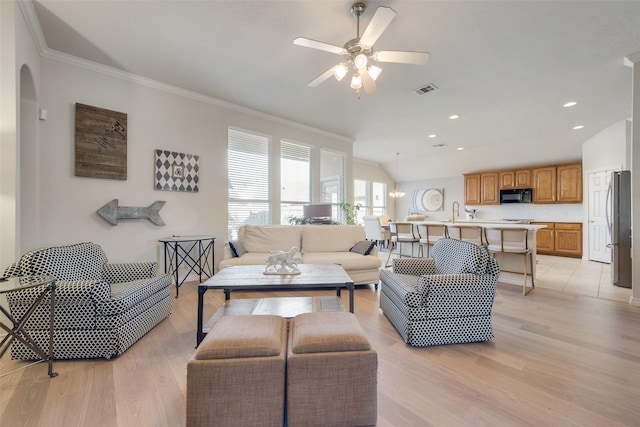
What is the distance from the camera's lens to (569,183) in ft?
21.0

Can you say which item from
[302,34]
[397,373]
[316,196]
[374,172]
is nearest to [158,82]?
[302,34]

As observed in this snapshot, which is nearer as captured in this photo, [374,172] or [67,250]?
[67,250]

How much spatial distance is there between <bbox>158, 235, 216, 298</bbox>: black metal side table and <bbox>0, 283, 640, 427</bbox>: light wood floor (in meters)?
1.33

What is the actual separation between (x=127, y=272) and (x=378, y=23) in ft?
10.1

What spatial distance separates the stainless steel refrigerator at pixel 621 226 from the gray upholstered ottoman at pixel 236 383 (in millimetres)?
5121

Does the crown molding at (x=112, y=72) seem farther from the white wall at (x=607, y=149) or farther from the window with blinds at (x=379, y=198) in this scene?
the white wall at (x=607, y=149)

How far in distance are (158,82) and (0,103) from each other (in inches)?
71.9

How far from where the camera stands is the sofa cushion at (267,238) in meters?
3.96

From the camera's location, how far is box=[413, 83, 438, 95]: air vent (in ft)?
11.9

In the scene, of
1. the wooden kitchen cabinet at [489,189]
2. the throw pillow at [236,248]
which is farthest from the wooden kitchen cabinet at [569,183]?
the throw pillow at [236,248]

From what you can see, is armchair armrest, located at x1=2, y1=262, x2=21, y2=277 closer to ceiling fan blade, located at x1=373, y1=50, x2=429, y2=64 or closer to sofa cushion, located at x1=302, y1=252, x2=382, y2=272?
sofa cushion, located at x1=302, y1=252, x2=382, y2=272

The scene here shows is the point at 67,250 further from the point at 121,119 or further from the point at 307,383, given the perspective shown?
the point at 307,383

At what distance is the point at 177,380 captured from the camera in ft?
5.47

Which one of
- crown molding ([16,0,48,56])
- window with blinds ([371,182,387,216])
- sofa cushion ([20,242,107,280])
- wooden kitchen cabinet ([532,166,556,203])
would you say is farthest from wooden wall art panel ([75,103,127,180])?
wooden kitchen cabinet ([532,166,556,203])
